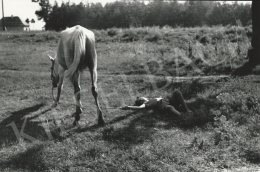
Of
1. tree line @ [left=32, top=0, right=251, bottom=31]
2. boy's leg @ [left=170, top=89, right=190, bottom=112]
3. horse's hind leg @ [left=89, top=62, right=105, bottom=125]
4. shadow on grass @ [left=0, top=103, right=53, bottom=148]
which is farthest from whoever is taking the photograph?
tree line @ [left=32, top=0, right=251, bottom=31]

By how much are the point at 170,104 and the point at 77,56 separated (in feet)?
9.59

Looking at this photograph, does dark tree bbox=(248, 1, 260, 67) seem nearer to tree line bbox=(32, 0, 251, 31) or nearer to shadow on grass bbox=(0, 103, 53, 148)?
shadow on grass bbox=(0, 103, 53, 148)

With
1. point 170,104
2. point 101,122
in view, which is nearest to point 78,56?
point 101,122

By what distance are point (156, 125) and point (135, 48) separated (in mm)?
11150

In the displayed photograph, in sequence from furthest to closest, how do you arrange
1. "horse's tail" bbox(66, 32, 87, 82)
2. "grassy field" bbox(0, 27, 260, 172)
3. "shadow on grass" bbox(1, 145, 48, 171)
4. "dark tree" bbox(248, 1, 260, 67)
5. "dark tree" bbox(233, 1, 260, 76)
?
"dark tree" bbox(248, 1, 260, 67)
"dark tree" bbox(233, 1, 260, 76)
"horse's tail" bbox(66, 32, 87, 82)
"grassy field" bbox(0, 27, 260, 172)
"shadow on grass" bbox(1, 145, 48, 171)

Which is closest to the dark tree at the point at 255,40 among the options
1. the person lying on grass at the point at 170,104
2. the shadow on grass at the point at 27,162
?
the person lying on grass at the point at 170,104

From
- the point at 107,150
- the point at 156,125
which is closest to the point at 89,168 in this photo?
the point at 107,150

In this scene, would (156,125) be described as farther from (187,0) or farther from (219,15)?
(187,0)

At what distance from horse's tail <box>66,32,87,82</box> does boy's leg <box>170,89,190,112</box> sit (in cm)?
259

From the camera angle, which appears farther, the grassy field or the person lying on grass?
the person lying on grass

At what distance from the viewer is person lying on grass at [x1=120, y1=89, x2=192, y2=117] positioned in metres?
7.80

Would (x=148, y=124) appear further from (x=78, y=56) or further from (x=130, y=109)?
(x=78, y=56)

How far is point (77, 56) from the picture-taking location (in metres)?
6.91

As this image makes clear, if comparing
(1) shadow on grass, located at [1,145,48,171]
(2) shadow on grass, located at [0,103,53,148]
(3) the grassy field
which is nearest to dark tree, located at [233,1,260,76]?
(3) the grassy field
